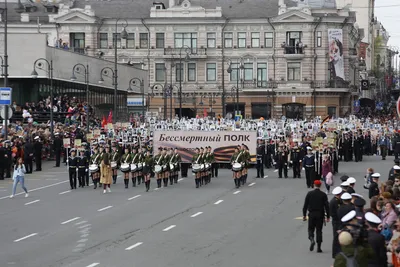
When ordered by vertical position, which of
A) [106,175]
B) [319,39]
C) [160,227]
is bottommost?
[160,227]

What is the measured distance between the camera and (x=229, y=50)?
3740 inches

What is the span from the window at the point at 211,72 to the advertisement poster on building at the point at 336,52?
419 inches

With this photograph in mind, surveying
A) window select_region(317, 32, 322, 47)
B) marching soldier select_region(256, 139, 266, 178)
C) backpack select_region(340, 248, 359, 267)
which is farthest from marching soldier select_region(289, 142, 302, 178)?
window select_region(317, 32, 322, 47)

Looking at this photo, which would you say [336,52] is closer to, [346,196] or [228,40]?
[228,40]

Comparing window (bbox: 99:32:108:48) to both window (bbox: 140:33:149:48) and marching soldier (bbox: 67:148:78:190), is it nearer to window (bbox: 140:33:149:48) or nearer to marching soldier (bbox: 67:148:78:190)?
window (bbox: 140:33:149:48)

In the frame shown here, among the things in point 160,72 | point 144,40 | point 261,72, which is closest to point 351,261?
point 261,72

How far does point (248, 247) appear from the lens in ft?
72.3

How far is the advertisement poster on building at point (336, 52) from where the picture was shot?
9362cm

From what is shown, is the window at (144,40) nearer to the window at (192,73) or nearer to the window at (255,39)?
the window at (192,73)

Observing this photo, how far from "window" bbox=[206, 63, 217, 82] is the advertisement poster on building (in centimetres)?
1064

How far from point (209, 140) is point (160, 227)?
20.2 meters

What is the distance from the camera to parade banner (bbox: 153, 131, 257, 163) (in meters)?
45.2

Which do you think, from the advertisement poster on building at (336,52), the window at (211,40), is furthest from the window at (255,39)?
the advertisement poster on building at (336,52)

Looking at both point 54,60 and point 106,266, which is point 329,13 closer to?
point 54,60
